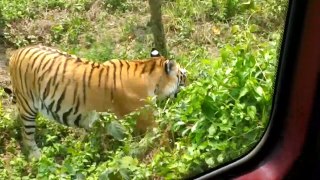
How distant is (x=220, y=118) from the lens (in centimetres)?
224

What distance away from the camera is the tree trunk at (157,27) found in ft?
10.1

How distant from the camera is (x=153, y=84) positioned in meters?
2.82

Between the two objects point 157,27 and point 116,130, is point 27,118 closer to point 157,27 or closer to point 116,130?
point 116,130

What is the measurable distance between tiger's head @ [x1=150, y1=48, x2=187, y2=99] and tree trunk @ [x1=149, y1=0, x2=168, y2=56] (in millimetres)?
202

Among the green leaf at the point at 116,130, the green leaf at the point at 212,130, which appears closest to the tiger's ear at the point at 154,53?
the green leaf at the point at 116,130

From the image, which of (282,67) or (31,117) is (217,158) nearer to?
(282,67)

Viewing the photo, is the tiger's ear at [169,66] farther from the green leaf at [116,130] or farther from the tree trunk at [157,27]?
the green leaf at [116,130]

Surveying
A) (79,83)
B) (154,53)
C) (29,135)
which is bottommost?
(29,135)

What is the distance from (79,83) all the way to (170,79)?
368 mm

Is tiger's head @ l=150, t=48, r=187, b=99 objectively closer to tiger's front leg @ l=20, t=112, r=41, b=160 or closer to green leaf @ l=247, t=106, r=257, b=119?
tiger's front leg @ l=20, t=112, r=41, b=160

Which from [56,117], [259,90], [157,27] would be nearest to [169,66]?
[157,27]

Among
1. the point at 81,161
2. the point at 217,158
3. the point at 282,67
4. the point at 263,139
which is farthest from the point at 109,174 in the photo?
the point at 282,67

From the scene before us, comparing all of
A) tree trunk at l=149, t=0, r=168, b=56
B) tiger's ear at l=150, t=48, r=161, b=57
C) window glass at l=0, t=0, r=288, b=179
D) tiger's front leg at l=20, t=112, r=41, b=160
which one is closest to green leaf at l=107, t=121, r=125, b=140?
window glass at l=0, t=0, r=288, b=179

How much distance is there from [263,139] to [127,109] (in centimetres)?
93
